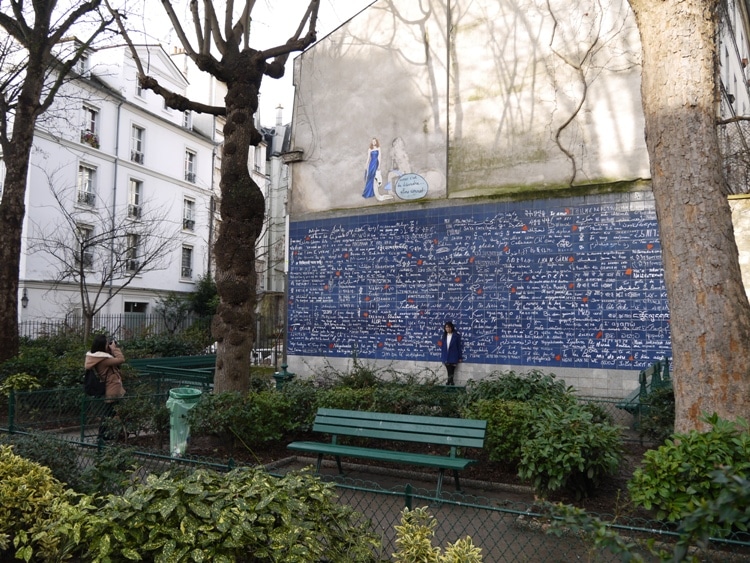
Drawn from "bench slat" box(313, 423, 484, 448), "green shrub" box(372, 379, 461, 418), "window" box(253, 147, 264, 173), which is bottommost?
"bench slat" box(313, 423, 484, 448)

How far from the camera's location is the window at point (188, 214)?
35.8 metres

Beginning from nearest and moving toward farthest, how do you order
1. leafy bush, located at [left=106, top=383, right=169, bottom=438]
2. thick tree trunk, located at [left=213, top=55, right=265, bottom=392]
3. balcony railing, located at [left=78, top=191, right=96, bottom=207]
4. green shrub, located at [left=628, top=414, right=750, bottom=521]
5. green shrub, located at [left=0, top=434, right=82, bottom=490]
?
1. green shrub, located at [left=628, top=414, right=750, bottom=521]
2. green shrub, located at [left=0, top=434, right=82, bottom=490]
3. leafy bush, located at [left=106, top=383, right=169, bottom=438]
4. thick tree trunk, located at [left=213, top=55, right=265, bottom=392]
5. balcony railing, located at [left=78, top=191, right=96, bottom=207]

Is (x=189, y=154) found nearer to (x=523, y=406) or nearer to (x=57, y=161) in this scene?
(x=57, y=161)

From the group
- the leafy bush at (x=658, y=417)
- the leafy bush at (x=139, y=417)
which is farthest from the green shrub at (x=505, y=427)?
the leafy bush at (x=139, y=417)

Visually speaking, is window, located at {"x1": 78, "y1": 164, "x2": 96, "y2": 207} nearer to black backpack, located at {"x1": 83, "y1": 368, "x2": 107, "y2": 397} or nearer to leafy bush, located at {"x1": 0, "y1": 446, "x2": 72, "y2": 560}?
black backpack, located at {"x1": 83, "y1": 368, "x2": 107, "y2": 397}

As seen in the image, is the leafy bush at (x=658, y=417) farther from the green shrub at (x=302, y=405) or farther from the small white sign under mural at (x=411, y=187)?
the small white sign under mural at (x=411, y=187)

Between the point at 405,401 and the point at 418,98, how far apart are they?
8014 millimetres

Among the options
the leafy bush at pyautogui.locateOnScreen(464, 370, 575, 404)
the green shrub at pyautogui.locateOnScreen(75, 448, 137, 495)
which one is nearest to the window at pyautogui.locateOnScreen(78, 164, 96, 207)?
the leafy bush at pyautogui.locateOnScreen(464, 370, 575, 404)

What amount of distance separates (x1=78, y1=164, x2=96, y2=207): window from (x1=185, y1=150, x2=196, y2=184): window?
7.40m

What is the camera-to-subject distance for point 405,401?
8312 millimetres

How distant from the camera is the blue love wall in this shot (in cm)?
1109

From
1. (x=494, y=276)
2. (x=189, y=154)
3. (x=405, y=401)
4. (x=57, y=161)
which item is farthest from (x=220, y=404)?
(x=189, y=154)

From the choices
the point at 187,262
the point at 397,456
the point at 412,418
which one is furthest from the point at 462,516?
the point at 187,262

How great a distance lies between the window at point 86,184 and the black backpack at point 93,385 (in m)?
21.8
